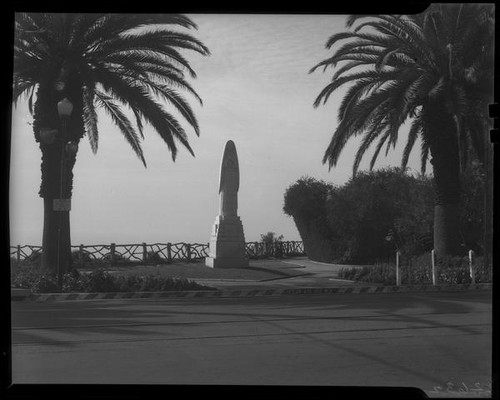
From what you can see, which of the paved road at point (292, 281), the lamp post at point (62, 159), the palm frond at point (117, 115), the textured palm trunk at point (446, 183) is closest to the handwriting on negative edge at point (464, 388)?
the paved road at point (292, 281)

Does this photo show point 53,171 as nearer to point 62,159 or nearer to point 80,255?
point 62,159

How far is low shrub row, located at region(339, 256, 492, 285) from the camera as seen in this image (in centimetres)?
1706

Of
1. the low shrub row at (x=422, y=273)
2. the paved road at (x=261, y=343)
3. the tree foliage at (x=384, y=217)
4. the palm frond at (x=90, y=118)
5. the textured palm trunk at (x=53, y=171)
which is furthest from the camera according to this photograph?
the tree foliage at (x=384, y=217)

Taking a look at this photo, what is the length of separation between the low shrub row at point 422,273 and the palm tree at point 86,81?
6803 mm

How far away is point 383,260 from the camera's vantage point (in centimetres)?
2545

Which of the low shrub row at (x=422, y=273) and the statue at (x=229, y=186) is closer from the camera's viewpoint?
the low shrub row at (x=422, y=273)

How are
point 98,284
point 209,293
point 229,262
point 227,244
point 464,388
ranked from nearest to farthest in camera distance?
point 464,388
point 209,293
point 98,284
point 229,262
point 227,244

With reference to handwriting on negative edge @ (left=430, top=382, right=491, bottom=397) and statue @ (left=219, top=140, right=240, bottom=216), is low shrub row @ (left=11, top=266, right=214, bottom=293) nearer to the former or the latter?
statue @ (left=219, top=140, right=240, bottom=216)

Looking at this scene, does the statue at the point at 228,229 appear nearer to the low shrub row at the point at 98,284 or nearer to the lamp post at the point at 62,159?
the low shrub row at the point at 98,284

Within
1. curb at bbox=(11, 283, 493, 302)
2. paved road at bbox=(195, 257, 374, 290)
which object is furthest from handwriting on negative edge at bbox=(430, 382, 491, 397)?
paved road at bbox=(195, 257, 374, 290)

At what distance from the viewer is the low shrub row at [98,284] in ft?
52.5

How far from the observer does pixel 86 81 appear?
56.6 ft

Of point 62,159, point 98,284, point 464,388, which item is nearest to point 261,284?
point 98,284

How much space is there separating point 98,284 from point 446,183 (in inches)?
408
